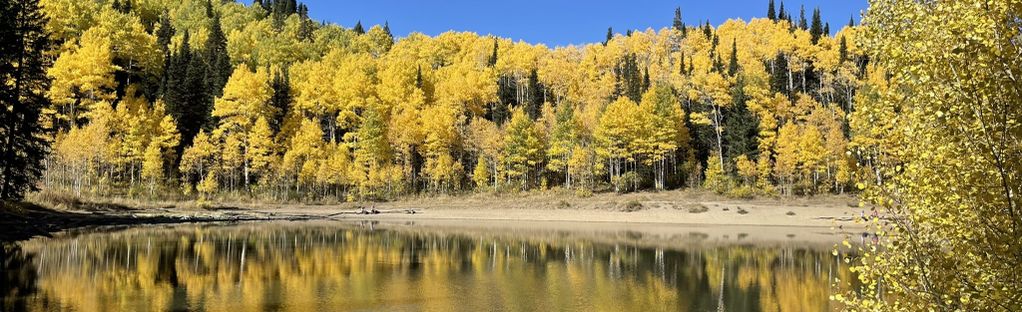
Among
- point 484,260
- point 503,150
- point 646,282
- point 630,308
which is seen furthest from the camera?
point 503,150

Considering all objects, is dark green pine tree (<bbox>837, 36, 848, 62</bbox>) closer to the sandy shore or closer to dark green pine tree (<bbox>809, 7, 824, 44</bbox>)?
dark green pine tree (<bbox>809, 7, 824, 44</bbox>)

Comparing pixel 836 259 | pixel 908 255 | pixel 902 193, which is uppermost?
pixel 902 193

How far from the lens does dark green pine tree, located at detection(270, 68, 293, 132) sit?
92812mm

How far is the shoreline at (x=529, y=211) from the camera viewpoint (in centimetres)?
5659

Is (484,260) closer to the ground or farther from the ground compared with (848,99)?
closer to the ground

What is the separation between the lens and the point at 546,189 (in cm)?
8281

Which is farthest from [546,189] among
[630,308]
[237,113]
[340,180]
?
[630,308]

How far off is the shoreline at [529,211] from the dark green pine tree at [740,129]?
39.9 ft

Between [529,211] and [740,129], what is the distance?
3324 centimetres

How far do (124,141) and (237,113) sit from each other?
14.5 metres

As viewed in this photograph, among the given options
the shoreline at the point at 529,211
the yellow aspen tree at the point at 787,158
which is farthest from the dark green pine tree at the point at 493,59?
the yellow aspen tree at the point at 787,158

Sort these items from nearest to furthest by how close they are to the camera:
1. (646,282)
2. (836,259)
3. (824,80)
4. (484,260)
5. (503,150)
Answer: (646,282), (484,260), (836,259), (503,150), (824,80)

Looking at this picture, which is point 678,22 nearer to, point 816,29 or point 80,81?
point 816,29

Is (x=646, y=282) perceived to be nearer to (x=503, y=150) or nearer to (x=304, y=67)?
(x=503, y=150)
